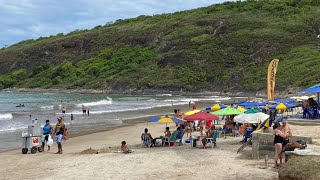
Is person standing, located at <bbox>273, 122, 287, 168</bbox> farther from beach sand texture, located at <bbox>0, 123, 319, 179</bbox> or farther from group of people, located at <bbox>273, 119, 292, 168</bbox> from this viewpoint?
beach sand texture, located at <bbox>0, 123, 319, 179</bbox>

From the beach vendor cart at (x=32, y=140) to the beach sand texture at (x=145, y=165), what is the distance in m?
0.34

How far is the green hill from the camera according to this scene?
9044cm

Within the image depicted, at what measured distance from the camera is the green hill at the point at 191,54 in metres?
90.4

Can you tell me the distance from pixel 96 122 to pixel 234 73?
61.1 m

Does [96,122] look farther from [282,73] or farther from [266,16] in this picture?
[266,16]

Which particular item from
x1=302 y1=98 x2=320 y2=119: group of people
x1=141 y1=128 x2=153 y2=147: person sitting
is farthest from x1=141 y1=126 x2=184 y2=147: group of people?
x1=302 y1=98 x2=320 y2=119: group of people

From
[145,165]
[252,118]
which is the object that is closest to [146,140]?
[252,118]

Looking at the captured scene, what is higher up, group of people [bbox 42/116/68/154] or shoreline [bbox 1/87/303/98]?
shoreline [bbox 1/87/303/98]

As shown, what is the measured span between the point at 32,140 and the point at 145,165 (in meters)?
6.55

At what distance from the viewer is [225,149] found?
15711 mm

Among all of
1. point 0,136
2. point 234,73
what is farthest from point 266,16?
point 0,136

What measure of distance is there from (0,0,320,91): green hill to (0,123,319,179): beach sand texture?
59603mm

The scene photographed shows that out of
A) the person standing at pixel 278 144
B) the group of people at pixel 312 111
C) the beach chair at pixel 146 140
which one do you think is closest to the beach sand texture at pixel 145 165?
the person standing at pixel 278 144

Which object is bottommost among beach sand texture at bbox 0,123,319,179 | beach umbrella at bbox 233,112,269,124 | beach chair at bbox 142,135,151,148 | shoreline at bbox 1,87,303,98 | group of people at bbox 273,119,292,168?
beach sand texture at bbox 0,123,319,179
